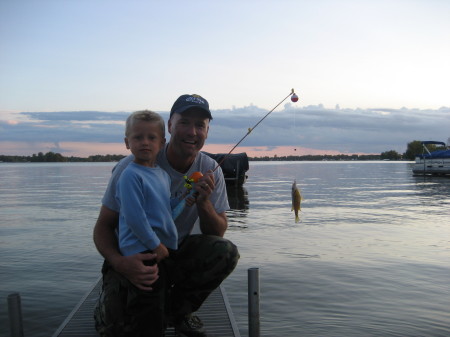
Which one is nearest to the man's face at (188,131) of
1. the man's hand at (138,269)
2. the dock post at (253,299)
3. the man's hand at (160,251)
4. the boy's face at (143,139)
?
the boy's face at (143,139)

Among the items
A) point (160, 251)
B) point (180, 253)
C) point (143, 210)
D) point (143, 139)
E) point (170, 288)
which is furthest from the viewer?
point (170, 288)

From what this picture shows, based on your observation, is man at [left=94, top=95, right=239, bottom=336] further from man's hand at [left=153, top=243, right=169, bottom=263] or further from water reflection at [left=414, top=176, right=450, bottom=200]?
water reflection at [left=414, top=176, right=450, bottom=200]

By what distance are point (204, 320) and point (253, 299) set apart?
3.07 ft

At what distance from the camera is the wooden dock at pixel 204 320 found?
15.7 ft

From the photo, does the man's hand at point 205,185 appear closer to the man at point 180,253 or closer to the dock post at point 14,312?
the man at point 180,253

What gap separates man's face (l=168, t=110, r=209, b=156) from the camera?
14.0 ft

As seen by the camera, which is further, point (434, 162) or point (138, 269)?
point (434, 162)

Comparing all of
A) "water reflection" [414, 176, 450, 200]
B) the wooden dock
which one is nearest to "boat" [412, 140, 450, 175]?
"water reflection" [414, 176, 450, 200]

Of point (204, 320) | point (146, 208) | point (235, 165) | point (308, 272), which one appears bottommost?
point (308, 272)

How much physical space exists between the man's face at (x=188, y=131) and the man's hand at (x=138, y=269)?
1183 millimetres

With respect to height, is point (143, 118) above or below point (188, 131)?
above

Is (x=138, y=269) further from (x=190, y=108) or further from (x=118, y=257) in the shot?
(x=190, y=108)

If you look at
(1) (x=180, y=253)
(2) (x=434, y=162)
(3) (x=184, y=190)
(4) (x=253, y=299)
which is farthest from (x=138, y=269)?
(2) (x=434, y=162)

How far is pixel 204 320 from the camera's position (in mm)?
5238
